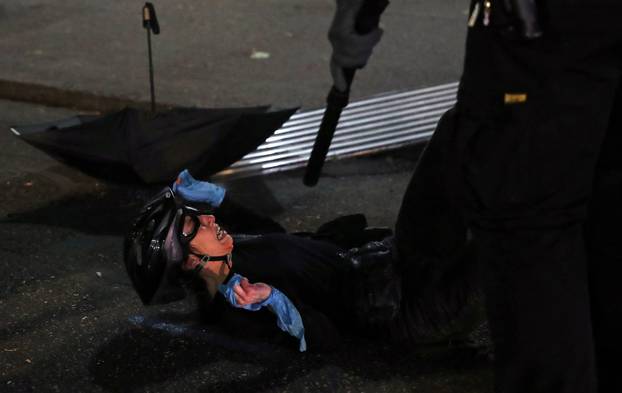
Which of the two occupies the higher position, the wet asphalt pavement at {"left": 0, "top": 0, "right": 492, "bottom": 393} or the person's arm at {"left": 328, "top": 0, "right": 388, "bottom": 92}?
the person's arm at {"left": 328, "top": 0, "right": 388, "bottom": 92}

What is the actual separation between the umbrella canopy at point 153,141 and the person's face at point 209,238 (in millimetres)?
874

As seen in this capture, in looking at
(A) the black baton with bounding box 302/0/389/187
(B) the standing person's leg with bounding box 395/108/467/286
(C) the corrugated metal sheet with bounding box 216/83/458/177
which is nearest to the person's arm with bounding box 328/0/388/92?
(A) the black baton with bounding box 302/0/389/187

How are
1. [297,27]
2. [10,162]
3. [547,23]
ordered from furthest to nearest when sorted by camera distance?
[297,27], [10,162], [547,23]

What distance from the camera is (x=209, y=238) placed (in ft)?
9.86

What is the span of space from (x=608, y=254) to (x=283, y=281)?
3.58 feet

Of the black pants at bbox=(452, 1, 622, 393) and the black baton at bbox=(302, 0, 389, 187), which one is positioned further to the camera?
the black baton at bbox=(302, 0, 389, 187)

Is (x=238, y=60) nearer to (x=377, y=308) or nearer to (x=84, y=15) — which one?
(x=84, y=15)

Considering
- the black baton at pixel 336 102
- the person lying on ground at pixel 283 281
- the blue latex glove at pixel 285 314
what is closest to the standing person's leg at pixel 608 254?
the person lying on ground at pixel 283 281

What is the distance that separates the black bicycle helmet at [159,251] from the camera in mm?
2887

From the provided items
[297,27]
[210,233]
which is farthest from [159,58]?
[210,233]

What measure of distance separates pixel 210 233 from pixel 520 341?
3.68 feet

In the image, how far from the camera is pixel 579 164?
2109mm

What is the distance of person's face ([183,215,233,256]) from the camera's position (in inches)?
117

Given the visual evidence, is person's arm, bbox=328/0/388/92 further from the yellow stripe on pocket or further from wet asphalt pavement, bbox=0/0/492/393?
the yellow stripe on pocket
